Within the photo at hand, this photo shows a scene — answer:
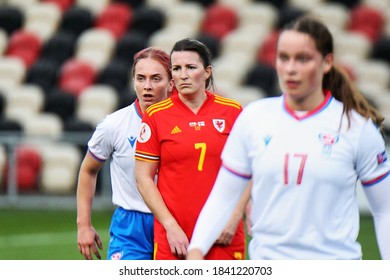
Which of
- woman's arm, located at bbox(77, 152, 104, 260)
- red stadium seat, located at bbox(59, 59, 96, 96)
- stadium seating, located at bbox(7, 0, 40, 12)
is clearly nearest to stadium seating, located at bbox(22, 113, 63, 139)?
red stadium seat, located at bbox(59, 59, 96, 96)

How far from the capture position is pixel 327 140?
447 centimetres

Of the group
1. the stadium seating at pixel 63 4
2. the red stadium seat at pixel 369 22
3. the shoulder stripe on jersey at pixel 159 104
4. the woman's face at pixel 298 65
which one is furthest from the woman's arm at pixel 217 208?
the stadium seating at pixel 63 4

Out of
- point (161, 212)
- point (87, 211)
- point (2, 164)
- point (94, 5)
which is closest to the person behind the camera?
point (161, 212)

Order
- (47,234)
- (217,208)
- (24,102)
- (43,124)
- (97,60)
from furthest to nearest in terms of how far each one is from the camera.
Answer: (97,60) → (24,102) → (43,124) → (47,234) → (217,208)

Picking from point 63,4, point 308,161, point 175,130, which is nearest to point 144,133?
point 175,130

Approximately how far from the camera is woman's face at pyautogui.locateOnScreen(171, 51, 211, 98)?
593 centimetres

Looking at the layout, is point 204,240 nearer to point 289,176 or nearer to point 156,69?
point 289,176

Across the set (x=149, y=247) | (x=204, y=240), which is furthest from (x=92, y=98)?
(x=204, y=240)

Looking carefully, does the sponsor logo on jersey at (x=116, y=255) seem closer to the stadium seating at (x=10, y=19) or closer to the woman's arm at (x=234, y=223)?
the woman's arm at (x=234, y=223)

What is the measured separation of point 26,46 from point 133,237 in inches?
626

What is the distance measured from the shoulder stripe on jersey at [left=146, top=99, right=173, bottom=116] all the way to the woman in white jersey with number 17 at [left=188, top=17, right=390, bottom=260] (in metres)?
1.45

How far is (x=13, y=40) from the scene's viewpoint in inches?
866

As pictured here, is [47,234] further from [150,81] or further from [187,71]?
[187,71]

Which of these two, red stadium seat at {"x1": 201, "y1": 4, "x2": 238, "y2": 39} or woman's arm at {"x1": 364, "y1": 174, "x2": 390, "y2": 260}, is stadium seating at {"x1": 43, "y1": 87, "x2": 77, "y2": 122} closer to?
red stadium seat at {"x1": 201, "y1": 4, "x2": 238, "y2": 39}
